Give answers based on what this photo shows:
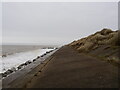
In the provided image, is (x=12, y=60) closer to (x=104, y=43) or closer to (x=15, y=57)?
(x=15, y=57)

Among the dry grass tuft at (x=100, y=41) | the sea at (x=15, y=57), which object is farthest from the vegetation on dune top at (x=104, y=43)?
the sea at (x=15, y=57)

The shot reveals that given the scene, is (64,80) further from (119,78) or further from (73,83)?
(119,78)

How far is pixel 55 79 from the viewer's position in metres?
5.24

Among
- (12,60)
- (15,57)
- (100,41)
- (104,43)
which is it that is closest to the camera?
(104,43)

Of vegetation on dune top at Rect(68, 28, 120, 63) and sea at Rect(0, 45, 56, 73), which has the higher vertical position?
vegetation on dune top at Rect(68, 28, 120, 63)

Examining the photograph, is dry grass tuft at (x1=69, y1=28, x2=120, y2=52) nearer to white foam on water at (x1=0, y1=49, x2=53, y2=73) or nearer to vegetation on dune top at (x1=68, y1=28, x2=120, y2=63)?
vegetation on dune top at (x1=68, y1=28, x2=120, y2=63)

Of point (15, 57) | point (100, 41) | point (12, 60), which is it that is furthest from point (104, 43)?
point (15, 57)

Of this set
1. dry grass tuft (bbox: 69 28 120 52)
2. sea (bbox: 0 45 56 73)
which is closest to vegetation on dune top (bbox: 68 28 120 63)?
dry grass tuft (bbox: 69 28 120 52)

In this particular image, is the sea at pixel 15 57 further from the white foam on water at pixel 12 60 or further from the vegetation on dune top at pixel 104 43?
the vegetation on dune top at pixel 104 43

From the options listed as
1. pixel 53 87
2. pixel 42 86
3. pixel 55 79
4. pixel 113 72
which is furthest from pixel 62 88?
pixel 113 72

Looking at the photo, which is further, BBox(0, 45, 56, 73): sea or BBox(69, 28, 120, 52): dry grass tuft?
BBox(0, 45, 56, 73): sea

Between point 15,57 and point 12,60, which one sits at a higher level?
point 12,60

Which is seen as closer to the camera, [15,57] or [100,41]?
[100,41]

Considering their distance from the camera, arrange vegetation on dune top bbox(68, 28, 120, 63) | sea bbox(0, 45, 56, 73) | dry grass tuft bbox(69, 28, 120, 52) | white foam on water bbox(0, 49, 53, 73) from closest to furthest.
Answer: vegetation on dune top bbox(68, 28, 120, 63) → dry grass tuft bbox(69, 28, 120, 52) → white foam on water bbox(0, 49, 53, 73) → sea bbox(0, 45, 56, 73)
